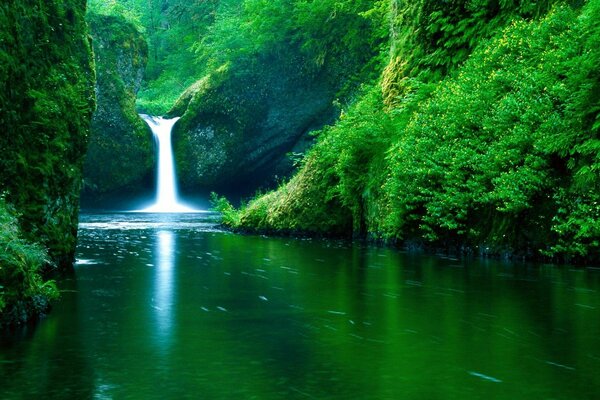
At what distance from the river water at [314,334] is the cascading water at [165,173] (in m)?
25.4

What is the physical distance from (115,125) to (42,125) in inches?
1059

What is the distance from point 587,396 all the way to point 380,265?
8.40 m

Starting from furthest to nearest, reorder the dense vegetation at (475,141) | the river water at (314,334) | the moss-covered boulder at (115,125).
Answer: the moss-covered boulder at (115,125) → the dense vegetation at (475,141) → the river water at (314,334)

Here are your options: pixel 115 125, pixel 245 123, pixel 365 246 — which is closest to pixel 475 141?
pixel 365 246

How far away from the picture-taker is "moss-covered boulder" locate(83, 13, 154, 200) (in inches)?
1484

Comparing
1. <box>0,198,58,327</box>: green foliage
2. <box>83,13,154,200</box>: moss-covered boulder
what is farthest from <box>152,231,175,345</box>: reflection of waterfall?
<box>83,13,154,200</box>: moss-covered boulder

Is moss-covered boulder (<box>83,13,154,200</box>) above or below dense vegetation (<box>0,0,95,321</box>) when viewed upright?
above

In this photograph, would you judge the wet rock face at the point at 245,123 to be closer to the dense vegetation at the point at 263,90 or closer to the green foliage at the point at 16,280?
the dense vegetation at the point at 263,90

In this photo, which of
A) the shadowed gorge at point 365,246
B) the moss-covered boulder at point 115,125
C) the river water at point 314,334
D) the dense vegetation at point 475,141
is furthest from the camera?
the moss-covered boulder at point 115,125

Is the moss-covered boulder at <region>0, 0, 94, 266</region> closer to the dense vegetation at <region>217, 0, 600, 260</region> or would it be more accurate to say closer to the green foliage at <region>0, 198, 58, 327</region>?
the green foliage at <region>0, 198, 58, 327</region>

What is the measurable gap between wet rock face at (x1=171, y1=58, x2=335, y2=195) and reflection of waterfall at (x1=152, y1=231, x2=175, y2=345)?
19.1 m

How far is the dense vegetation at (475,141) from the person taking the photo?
12.6 metres

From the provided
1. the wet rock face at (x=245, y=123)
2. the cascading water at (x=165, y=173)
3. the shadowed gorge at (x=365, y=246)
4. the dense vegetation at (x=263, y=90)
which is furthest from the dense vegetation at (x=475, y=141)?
the cascading water at (x=165, y=173)

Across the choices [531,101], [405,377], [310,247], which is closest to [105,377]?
[405,377]
